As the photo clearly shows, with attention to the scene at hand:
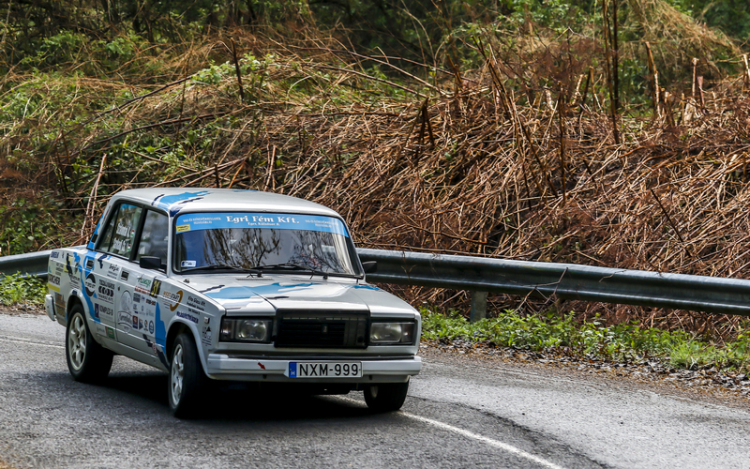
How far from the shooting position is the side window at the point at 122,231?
7.61m

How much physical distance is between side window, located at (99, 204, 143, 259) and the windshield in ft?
2.41

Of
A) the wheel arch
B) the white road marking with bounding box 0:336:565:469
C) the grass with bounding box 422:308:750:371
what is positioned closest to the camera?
the white road marking with bounding box 0:336:565:469

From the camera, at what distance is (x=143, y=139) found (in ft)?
56.9

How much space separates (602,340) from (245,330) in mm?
5158

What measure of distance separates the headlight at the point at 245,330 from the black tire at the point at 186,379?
1.05 ft

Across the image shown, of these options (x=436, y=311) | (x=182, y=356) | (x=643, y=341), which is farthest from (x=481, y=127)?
(x=182, y=356)

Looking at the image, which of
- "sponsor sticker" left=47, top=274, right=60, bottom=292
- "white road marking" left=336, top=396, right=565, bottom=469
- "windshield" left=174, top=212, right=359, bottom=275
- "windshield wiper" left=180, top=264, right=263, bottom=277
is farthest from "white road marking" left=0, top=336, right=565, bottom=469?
"sponsor sticker" left=47, top=274, right=60, bottom=292

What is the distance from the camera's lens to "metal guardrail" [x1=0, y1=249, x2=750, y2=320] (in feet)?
30.3

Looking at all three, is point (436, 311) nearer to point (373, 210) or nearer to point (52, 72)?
point (373, 210)

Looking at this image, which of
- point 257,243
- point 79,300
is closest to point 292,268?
point 257,243

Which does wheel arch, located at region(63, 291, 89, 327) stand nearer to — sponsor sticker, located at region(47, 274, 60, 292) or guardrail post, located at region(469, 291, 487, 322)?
sponsor sticker, located at region(47, 274, 60, 292)

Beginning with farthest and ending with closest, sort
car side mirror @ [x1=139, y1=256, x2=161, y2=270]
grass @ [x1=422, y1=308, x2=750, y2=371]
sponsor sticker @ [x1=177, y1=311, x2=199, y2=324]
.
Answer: grass @ [x1=422, y1=308, x2=750, y2=371]
car side mirror @ [x1=139, y1=256, x2=161, y2=270]
sponsor sticker @ [x1=177, y1=311, x2=199, y2=324]

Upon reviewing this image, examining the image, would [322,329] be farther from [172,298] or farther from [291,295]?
[172,298]

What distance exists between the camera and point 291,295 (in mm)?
6297
